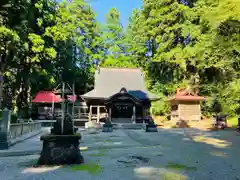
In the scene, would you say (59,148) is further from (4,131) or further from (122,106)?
(122,106)

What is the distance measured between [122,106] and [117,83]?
244cm

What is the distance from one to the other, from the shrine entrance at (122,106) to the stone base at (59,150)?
1335 cm

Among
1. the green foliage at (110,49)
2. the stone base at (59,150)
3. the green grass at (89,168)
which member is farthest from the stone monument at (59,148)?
the green foliage at (110,49)

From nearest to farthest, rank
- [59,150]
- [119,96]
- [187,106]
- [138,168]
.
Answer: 1. [138,168]
2. [59,150]
3. [119,96]
4. [187,106]

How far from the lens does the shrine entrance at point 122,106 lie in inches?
734

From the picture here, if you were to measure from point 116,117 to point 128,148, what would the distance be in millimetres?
12982

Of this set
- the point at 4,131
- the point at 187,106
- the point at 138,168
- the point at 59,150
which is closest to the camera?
the point at 138,168

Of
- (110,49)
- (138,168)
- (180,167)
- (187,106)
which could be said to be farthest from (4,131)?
(110,49)

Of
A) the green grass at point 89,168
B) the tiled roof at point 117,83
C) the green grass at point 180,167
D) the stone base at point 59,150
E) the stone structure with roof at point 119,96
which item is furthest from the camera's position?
the tiled roof at point 117,83

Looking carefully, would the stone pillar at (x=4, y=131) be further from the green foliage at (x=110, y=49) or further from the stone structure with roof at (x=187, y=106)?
the stone structure with roof at (x=187, y=106)

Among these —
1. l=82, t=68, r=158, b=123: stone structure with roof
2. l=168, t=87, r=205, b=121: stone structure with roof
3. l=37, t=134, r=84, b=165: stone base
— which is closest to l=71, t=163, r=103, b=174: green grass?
l=37, t=134, r=84, b=165: stone base

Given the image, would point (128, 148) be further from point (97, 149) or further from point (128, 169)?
point (128, 169)

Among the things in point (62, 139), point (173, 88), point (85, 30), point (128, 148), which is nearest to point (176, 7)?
point (173, 88)

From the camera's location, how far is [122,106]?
19.9 metres
